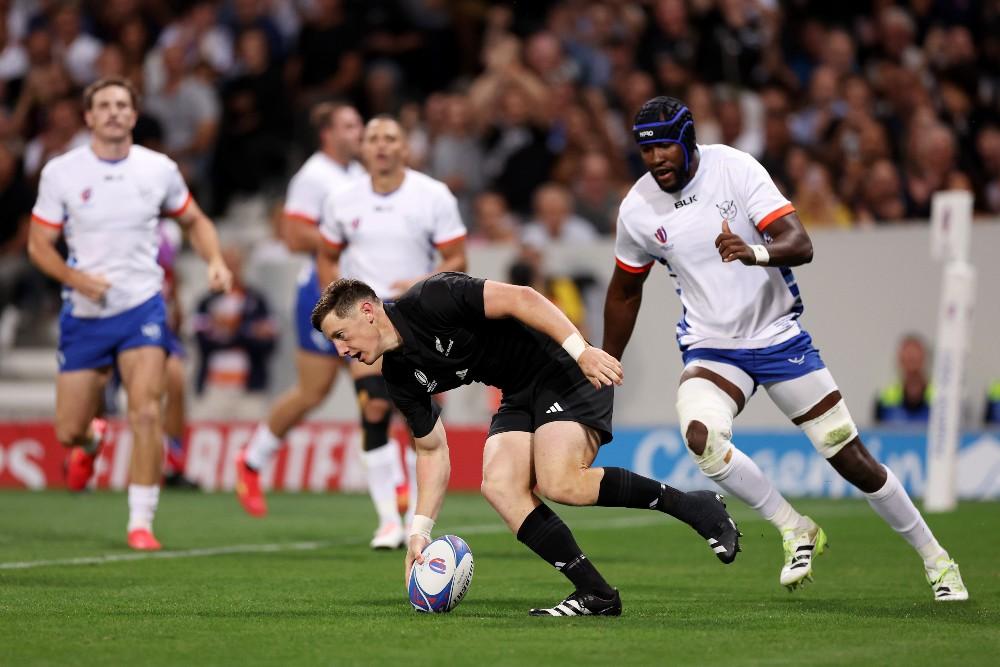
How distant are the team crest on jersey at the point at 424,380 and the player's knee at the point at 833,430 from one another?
79.3 inches

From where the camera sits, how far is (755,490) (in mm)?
8438

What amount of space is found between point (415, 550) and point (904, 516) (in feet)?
8.20

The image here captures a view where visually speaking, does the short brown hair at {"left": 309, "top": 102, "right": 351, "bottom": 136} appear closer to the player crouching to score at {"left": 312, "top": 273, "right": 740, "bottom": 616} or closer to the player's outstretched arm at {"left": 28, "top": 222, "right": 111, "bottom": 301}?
the player's outstretched arm at {"left": 28, "top": 222, "right": 111, "bottom": 301}

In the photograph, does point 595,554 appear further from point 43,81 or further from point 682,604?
point 43,81

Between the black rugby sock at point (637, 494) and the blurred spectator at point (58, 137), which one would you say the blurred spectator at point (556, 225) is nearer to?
the blurred spectator at point (58, 137)

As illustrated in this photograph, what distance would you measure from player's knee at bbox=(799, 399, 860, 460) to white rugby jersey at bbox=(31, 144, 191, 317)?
4951 mm

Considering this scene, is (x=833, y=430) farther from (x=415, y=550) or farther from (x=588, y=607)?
(x=415, y=550)

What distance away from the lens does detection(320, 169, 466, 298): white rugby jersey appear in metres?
11.6

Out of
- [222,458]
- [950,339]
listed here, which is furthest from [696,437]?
[222,458]

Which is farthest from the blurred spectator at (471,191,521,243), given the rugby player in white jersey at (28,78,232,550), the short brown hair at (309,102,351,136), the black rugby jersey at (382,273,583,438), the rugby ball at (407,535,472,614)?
the rugby ball at (407,535,472,614)

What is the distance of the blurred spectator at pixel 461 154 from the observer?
19109mm

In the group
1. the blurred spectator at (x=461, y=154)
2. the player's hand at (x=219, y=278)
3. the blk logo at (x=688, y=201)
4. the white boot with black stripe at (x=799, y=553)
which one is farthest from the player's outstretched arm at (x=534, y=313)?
the blurred spectator at (x=461, y=154)

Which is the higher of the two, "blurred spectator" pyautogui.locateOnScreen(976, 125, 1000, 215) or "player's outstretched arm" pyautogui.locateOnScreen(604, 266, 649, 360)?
"blurred spectator" pyautogui.locateOnScreen(976, 125, 1000, 215)

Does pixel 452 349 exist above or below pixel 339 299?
below
